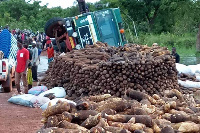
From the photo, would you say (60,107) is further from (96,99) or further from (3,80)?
(3,80)

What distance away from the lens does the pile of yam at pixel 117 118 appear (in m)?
4.90

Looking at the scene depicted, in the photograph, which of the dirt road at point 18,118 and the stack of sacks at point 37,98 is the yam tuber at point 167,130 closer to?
the dirt road at point 18,118

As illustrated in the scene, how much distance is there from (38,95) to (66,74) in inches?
42.5

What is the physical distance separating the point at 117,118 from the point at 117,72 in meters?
4.69

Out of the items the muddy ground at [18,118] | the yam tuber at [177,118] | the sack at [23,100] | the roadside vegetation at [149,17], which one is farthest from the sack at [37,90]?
the yam tuber at [177,118]

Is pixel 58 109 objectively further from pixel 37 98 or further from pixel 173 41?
pixel 173 41

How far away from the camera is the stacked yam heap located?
987cm

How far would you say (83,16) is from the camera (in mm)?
14672

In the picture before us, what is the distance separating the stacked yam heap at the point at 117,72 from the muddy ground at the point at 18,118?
4.79 feet

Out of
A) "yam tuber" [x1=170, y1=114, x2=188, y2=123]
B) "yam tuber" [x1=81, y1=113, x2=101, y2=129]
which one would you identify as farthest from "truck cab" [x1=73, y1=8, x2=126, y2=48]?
"yam tuber" [x1=81, y1=113, x2=101, y2=129]

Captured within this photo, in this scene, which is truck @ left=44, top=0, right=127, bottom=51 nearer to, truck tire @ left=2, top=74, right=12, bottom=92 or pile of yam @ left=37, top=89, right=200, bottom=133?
truck tire @ left=2, top=74, right=12, bottom=92

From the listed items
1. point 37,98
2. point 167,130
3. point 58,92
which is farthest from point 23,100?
point 167,130

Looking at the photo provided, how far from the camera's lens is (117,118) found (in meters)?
5.29

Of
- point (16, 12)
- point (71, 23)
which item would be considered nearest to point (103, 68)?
point (71, 23)
